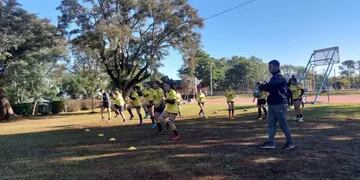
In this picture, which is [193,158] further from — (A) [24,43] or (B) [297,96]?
(A) [24,43]

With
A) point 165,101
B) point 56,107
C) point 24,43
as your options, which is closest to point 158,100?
point 165,101

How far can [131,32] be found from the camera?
35.0 metres

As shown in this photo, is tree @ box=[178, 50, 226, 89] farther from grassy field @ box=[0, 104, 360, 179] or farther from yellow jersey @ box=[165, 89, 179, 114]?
grassy field @ box=[0, 104, 360, 179]

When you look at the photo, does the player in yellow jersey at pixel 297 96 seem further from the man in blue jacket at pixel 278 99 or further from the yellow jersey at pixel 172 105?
the man in blue jacket at pixel 278 99

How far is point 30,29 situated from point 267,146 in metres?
26.1

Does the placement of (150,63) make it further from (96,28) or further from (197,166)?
(197,166)

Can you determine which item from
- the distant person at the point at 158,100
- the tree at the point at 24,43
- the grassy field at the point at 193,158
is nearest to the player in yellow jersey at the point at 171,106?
the grassy field at the point at 193,158

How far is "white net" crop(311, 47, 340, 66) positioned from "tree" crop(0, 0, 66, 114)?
836 inches

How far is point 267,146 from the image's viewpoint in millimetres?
8812

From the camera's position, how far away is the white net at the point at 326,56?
30.2 metres

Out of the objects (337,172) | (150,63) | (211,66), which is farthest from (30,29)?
(211,66)

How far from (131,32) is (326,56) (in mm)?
16651

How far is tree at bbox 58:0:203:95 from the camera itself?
113ft

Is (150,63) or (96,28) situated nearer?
(96,28)
